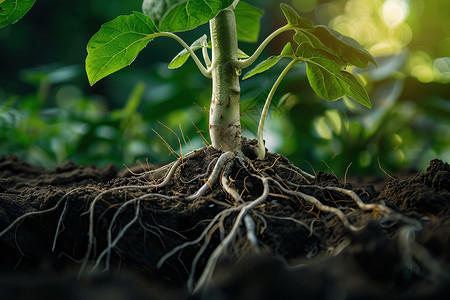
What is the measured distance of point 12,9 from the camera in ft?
2.84

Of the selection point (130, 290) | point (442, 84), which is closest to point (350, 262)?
point (130, 290)

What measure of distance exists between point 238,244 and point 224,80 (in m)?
0.37

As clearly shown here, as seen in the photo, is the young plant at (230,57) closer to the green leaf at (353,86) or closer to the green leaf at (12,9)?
the green leaf at (353,86)

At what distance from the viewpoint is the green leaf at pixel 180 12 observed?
0.64 m

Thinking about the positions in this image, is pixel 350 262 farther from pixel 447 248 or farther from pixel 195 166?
pixel 195 166

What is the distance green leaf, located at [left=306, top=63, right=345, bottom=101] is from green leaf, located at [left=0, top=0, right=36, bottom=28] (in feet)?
1.99

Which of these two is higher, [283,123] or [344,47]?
[344,47]

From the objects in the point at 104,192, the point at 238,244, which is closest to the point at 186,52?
the point at 104,192

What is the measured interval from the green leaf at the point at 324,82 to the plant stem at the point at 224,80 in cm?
17

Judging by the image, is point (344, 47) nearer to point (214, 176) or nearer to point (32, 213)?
point (214, 176)

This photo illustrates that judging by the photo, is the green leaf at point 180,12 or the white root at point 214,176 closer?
the green leaf at point 180,12

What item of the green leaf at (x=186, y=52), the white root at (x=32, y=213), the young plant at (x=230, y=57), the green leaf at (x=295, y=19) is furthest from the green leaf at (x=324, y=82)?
the white root at (x=32, y=213)

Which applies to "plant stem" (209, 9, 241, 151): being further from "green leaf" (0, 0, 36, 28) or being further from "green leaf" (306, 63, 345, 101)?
"green leaf" (0, 0, 36, 28)

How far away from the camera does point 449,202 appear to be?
0.64 metres
